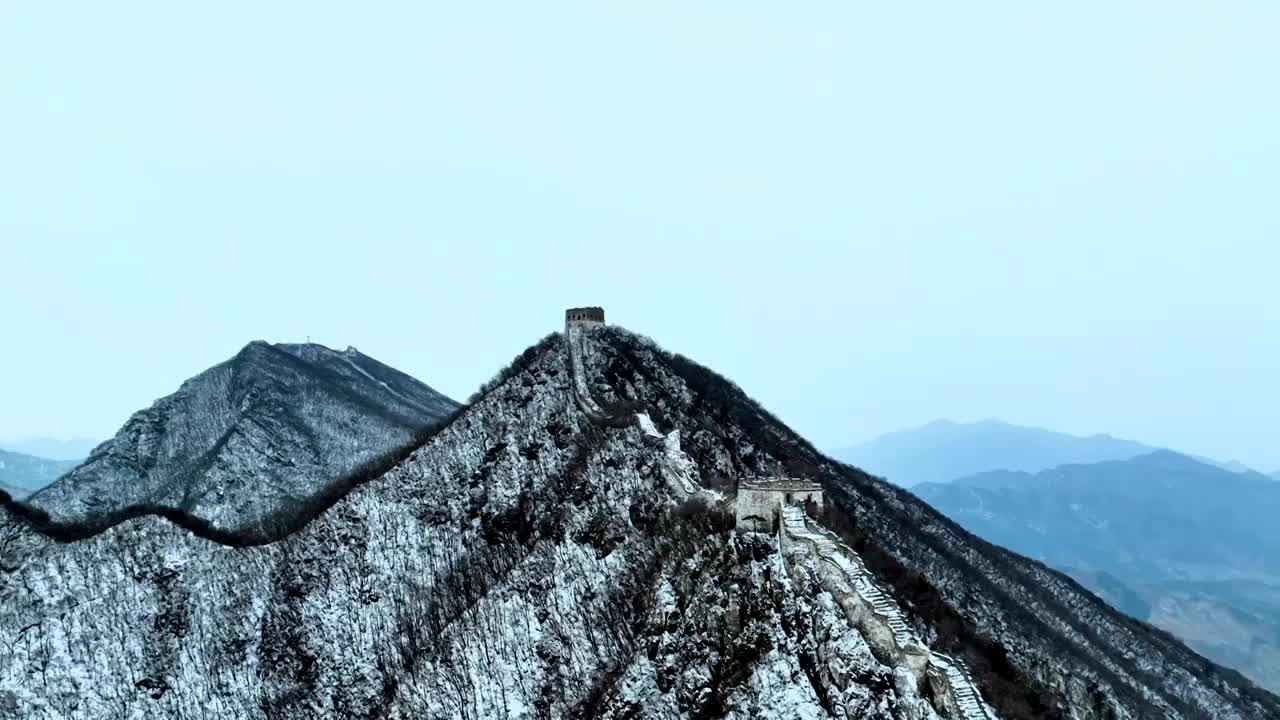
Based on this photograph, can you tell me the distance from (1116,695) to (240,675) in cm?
7948

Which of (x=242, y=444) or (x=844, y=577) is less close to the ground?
(x=242, y=444)

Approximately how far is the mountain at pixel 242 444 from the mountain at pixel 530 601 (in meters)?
27.3

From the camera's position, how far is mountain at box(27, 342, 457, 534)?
4067 inches

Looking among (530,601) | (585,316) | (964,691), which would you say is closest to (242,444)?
(585,316)

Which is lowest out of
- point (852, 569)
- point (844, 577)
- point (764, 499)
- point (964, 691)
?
point (964, 691)

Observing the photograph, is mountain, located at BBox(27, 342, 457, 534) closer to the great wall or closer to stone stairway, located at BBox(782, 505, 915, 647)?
the great wall

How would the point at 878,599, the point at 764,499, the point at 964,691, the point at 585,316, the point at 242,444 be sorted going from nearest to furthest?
the point at 964,691 < the point at 878,599 < the point at 764,499 < the point at 585,316 < the point at 242,444

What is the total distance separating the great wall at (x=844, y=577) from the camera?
33344 mm

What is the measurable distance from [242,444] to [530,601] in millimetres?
71708

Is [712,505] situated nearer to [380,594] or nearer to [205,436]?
[380,594]

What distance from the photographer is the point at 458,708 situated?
5616 centimetres

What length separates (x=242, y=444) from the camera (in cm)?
10969

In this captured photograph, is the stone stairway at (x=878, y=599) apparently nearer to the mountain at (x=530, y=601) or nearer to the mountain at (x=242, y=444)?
the mountain at (x=530, y=601)

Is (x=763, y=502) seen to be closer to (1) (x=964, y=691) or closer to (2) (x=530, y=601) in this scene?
(1) (x=964, y=691)
